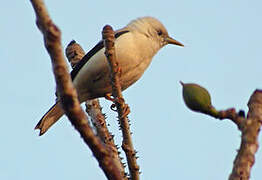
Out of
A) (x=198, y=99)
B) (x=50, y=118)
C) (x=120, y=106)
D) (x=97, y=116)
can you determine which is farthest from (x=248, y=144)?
(x=50, y=118)

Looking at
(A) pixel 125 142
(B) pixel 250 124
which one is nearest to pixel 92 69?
(A) pixel 125 142

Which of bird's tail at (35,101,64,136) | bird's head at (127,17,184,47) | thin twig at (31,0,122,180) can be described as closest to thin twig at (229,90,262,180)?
thin twig at (31,0,122,180)

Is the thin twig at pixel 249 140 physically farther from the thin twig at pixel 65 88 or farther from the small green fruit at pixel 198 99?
the thin twig at pixel 65 88

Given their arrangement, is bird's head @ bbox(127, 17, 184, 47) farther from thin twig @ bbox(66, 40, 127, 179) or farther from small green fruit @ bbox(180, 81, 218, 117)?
small green fruit @ bbox(180, 81, 218, 117)

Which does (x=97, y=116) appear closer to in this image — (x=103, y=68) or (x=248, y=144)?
(x=103, y=68)

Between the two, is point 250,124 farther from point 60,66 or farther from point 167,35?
point 167,35

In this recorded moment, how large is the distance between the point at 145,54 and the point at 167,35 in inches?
47.9

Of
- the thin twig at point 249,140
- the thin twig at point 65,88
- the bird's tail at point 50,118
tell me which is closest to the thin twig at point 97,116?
the bird's tail at point 50,118

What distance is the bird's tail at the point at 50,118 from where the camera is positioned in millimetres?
6391

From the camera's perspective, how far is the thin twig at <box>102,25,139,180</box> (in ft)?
11.7

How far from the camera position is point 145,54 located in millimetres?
6793

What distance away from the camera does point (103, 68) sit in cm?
645

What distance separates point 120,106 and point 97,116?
1.41 metres

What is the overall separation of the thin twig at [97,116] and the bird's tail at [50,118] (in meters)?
0.52
